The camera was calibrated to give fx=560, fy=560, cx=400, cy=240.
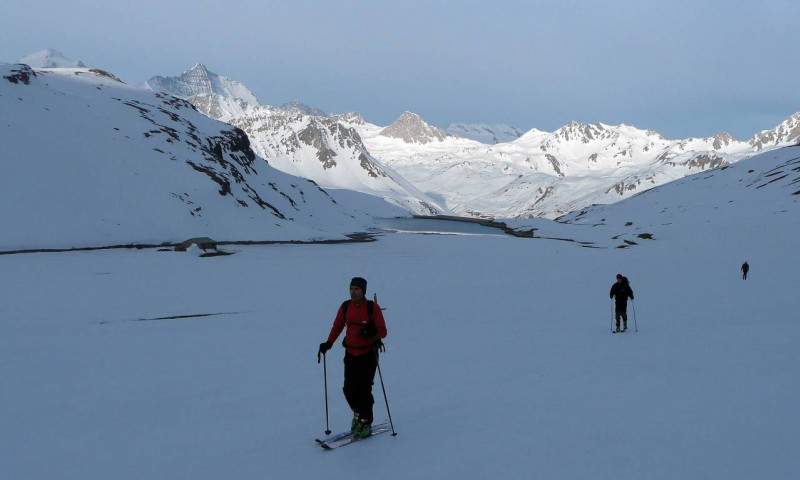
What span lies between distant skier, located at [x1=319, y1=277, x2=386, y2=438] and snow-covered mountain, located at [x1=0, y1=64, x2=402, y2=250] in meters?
52.6

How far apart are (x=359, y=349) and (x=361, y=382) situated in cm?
56

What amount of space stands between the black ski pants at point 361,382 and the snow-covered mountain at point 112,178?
2074 inches

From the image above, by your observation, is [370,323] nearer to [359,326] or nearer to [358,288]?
[359,326]

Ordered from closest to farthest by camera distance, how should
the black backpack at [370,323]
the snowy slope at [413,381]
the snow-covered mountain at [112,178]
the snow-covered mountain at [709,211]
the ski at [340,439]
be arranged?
the snowy slope at [413,381] → the ski at [340,439] → the black backpack at [370,323] → the snow-covered mountain at [112,178] → the snow-covered mountain at [709,211]

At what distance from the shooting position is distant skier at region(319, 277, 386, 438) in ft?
28.8

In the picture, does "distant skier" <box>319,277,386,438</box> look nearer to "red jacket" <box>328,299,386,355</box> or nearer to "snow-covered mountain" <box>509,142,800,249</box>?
"red jacket" <box>328,299,386,355</box>

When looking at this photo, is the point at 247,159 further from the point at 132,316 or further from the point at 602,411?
the point at 602,411

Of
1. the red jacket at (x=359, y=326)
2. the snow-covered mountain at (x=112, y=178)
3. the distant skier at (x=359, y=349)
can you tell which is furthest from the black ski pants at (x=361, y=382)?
the snow-covered mountain at (x=112, y=178)

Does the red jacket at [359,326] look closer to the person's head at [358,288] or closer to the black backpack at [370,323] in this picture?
the black backpack at [370,323]

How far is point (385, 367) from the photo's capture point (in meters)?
14.5

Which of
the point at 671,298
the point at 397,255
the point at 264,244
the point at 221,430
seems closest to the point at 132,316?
the point at 221,430

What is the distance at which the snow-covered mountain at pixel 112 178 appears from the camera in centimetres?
5797

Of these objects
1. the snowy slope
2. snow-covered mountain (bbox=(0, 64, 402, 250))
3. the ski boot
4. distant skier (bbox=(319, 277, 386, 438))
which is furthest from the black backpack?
snow-covered mountain (bbox=(0, 64, 402, 250))

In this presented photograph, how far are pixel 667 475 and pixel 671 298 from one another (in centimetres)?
2391
